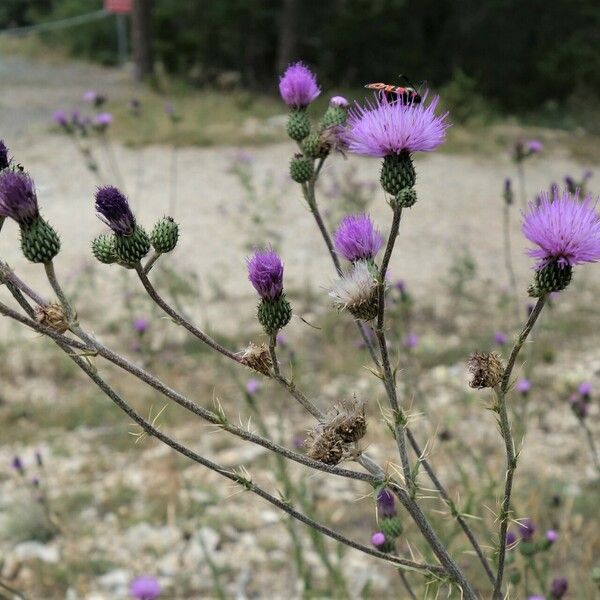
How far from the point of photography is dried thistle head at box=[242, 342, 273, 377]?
1.35m

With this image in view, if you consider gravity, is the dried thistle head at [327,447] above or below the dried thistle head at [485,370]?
below

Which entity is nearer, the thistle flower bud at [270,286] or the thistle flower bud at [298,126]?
the thistle flower bud at [270,286]

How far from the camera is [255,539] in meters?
4.09

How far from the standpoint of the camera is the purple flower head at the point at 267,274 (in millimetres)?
1433

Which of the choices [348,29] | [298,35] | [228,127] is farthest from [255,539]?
[348,29]

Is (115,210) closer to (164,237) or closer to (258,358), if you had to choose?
(164,237)

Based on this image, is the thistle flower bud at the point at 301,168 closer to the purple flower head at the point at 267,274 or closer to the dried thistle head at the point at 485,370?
the purple flower head at the point at 267,274

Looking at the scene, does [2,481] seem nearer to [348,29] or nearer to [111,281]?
[111,281]

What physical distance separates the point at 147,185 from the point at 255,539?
26.4 feet

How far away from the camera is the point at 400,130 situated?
4.55 ft

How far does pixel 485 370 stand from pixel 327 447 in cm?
30

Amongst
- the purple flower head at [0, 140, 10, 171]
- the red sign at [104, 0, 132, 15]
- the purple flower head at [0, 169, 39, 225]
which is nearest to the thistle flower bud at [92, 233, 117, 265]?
the purple flower head at [0, 169, 39, 225]

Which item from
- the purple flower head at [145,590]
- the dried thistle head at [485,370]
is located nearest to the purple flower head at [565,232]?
the dried thistle head at [485,370]

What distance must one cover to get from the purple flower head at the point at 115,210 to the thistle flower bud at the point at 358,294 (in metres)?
0.40
